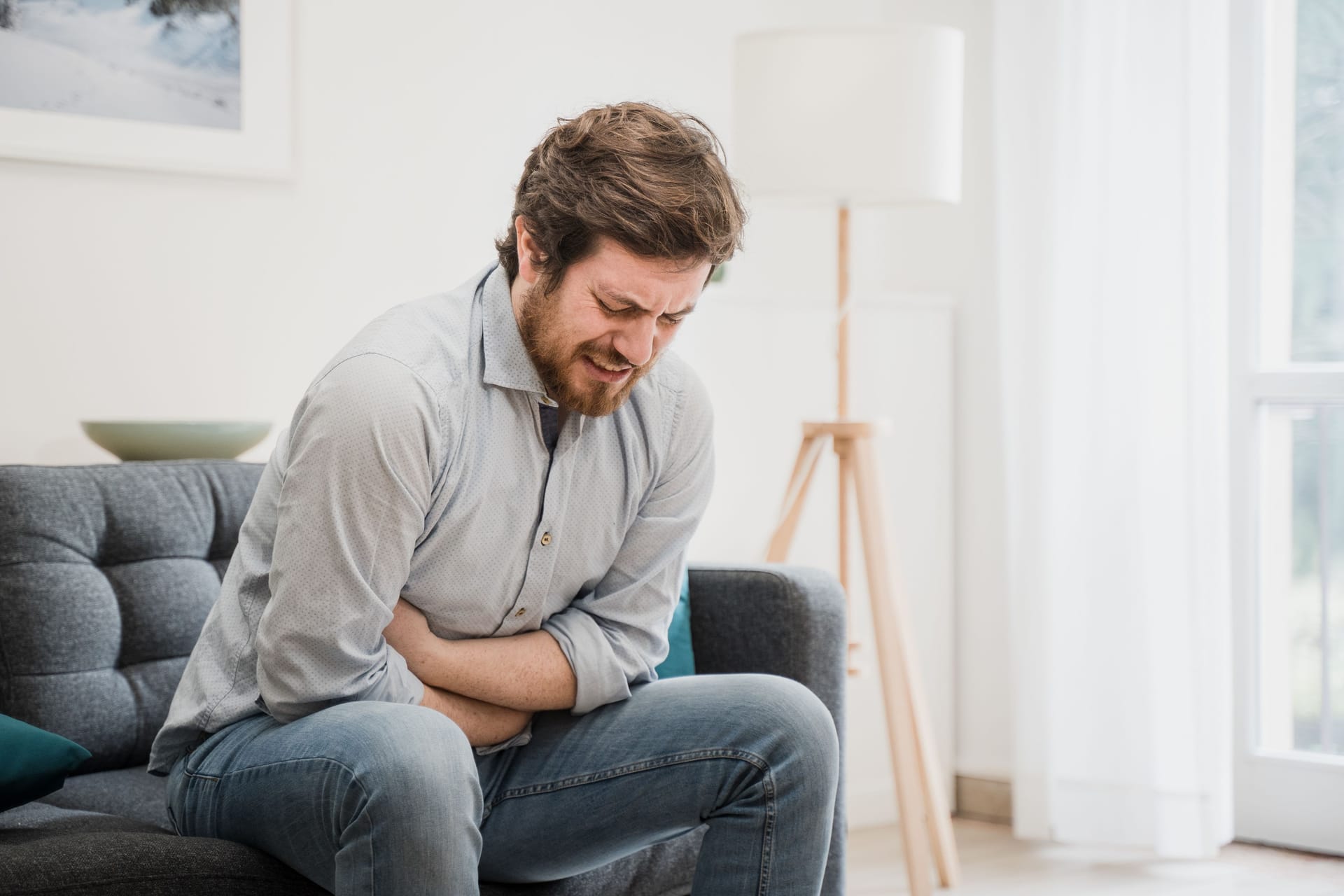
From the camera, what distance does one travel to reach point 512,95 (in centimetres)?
277

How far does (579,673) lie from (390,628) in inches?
8.4

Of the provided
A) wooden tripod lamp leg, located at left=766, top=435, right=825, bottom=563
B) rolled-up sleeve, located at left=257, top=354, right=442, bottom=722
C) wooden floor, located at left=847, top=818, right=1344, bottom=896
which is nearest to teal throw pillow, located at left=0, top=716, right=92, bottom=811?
rolled-up sleeve, located at left=257, top=354, right=442, bottom=722

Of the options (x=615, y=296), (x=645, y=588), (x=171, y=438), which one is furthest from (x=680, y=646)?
(x=171, y=438)

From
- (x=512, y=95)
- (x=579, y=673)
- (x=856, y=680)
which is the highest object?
(x=512, y=95)

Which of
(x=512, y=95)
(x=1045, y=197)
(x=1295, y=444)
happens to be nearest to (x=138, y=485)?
(x=512, y=95)

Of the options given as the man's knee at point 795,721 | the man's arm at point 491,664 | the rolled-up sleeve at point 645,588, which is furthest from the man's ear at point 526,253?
the man's knee at point 795,721

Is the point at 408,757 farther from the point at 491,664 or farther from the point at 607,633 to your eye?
the point at 607,633

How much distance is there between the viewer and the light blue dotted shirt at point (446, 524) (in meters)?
1.34

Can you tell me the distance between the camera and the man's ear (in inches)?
58.5

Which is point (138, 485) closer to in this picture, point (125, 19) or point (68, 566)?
point (68, 566)

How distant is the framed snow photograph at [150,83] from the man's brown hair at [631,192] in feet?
3.62

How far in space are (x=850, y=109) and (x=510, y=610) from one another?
49.5 inches

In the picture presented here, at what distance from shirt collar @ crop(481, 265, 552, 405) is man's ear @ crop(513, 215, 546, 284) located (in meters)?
0.05

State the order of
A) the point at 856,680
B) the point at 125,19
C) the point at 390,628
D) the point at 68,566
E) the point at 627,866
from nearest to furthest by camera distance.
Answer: the point at 390,628 < the point at 627,866 < the point at 68,566 < the point at 125,19 < the point at 856,680
